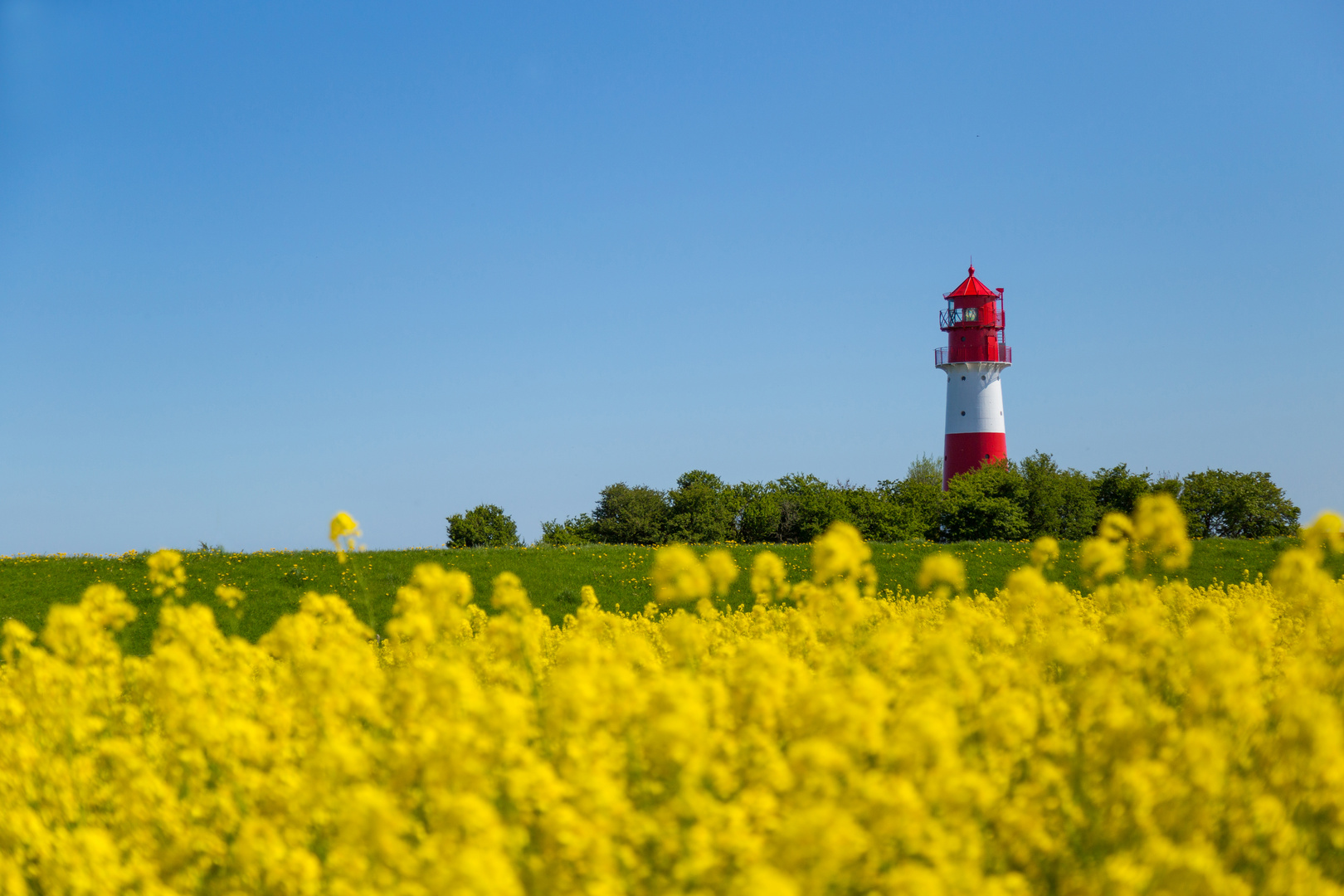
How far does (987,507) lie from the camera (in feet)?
130

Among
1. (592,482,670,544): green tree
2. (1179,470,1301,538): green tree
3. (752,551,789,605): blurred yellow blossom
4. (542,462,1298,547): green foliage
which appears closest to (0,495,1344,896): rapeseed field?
(752,551,789,605): blurred yellow blossom

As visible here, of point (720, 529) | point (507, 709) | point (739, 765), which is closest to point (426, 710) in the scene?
point (507, 709)

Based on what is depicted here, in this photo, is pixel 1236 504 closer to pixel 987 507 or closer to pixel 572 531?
pixel 987 507

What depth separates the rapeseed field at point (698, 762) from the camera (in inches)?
134

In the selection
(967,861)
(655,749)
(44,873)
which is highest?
(655,749)

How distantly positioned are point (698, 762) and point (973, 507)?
127ft

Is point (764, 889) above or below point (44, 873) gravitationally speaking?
above

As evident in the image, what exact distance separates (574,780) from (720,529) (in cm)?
4487

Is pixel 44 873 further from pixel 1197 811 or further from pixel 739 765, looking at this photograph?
pixel 1197 811

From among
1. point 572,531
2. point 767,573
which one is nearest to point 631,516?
point 572,531

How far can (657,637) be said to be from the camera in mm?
11094

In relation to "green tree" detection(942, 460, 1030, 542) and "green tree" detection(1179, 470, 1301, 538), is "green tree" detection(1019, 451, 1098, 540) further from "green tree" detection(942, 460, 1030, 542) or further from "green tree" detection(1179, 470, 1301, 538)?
"green tree" detection(1179, 470, 1301, 538)

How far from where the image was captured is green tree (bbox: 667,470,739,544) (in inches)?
1903

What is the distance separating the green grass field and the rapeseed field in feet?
47.7
